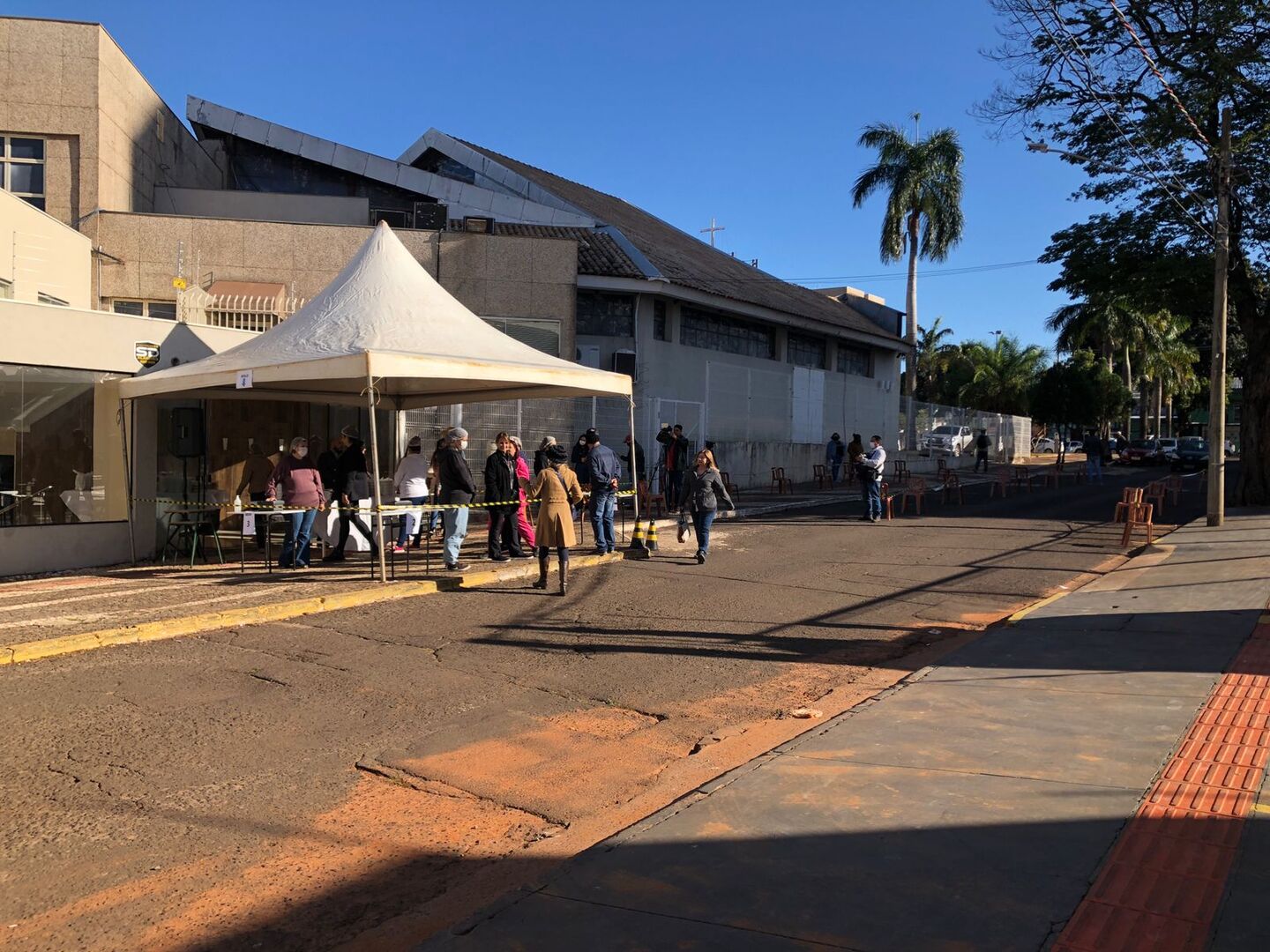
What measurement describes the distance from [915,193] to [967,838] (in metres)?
39.5

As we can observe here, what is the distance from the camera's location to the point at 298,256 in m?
20.7

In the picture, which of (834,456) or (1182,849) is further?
(834,456)

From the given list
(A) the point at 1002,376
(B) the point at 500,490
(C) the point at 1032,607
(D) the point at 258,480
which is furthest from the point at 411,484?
(A) the point at 1002,376

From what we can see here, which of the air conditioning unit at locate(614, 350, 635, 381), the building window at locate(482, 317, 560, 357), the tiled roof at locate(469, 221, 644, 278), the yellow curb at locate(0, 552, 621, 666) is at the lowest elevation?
the yellow curb at locate(0, 552, 621, 666)

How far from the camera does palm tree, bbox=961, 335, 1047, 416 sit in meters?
58.2

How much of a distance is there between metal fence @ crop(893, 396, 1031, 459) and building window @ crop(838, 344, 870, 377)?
2.40m

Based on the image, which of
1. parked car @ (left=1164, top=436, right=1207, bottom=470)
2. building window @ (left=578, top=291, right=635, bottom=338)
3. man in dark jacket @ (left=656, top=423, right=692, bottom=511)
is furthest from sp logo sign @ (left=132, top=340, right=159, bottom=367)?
parked car @ (left=1164, top=436, right=1207, bottom=470)

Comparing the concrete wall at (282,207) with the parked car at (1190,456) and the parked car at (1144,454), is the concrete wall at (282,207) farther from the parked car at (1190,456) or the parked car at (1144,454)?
the parked car at (1144,454)

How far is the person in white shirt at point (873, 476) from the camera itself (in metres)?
19.4

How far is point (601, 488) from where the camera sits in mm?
13969

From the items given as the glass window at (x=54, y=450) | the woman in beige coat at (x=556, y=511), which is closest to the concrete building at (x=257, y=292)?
the glass window at (x=54, y=450)

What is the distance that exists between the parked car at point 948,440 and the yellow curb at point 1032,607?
32.4m

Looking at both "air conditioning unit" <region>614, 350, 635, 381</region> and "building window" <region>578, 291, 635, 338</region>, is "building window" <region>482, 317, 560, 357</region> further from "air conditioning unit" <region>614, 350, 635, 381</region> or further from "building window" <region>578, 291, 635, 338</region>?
"building window" <region>578, 291, 635, 338</region>

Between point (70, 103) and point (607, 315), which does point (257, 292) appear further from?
point (607, 315)
